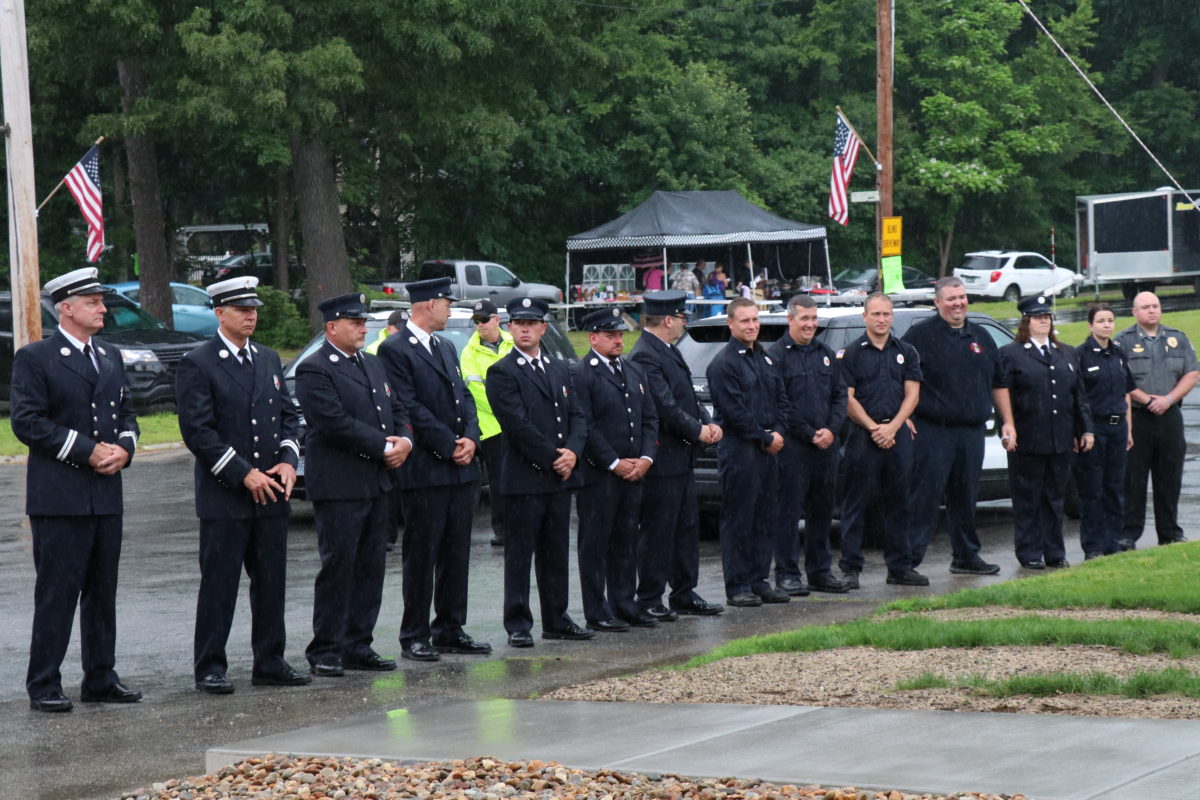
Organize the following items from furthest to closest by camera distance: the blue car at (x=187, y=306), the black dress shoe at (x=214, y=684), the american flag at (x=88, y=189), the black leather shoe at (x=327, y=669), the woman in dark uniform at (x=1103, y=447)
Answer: the blue car at (x=187, y=306), the american flag at (x=88, y=189), the woman in dark uniform at (x=1103, y=447), the black leather shoe at (x=327, y=669), the black dress shoe at (x=214, y=684)

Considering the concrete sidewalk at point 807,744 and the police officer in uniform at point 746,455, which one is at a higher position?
the police officer in uniform at point 746,455

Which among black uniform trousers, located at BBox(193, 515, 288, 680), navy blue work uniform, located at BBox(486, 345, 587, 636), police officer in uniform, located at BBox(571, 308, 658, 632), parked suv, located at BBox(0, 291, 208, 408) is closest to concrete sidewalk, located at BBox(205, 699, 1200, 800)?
black uniform trousers, located at BBox(193, 515, 288, 680)

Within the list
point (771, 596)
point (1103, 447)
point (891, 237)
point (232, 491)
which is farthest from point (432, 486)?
point (891, 237)

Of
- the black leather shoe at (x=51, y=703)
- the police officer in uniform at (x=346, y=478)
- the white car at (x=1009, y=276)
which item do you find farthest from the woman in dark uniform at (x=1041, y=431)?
the white car at (x=1009, y=276)

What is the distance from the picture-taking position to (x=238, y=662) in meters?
9.66

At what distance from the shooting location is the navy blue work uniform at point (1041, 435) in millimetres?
12797

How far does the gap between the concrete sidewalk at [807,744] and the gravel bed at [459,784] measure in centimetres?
9

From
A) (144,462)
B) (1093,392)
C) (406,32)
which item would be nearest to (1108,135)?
(406,32)

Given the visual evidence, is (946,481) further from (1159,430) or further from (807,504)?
(1159,430)

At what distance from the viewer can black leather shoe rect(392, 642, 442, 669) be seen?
9602mm

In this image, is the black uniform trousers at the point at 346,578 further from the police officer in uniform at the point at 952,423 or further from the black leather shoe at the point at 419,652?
the police officer in uniform at the point at 952,423

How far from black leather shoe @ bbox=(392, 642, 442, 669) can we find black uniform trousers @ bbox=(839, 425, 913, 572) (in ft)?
12.0

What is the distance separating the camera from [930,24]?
5806 cm

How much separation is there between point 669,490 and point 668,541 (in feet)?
1.03
